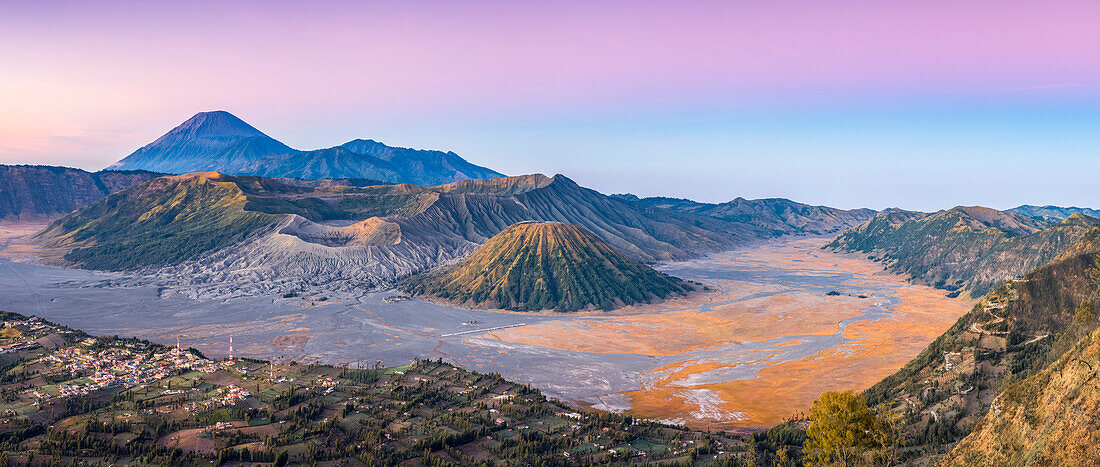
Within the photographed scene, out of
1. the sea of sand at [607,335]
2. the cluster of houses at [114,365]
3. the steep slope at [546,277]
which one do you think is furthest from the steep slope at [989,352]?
the steep slope at [546,277]

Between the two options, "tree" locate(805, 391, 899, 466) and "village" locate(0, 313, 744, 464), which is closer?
"tree" locate(805, 391, 899, 466)

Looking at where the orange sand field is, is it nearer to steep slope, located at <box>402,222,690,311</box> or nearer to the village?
steep slope, located at <box>402,222,690,311</box>

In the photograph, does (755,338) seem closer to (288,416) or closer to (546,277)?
(546,277)

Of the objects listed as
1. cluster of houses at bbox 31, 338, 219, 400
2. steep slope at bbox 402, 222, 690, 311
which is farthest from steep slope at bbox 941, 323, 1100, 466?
steep slope at bbox 402, 222, 690, 311

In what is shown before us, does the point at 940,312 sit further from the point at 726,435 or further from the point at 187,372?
the point at 187,372

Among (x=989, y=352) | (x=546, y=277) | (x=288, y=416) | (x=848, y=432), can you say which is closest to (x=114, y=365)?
(x=288, y=416)

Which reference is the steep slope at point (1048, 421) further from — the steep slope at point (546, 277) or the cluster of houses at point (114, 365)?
the steep slope at point (546, 277)

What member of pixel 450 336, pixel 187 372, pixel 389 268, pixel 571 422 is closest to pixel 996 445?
pixel 571 422
